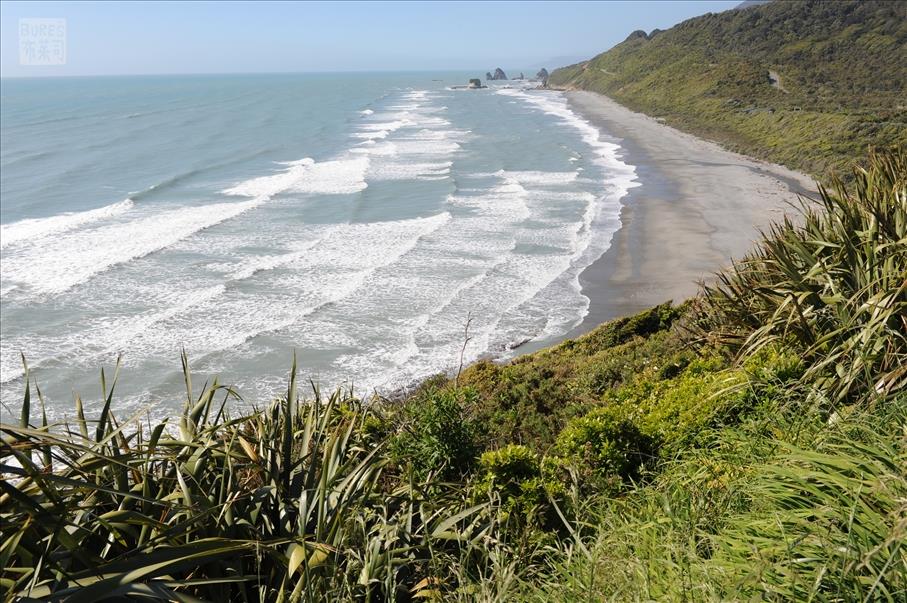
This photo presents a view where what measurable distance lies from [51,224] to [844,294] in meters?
29.4

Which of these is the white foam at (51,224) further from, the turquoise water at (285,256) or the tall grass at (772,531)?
the tall grass at (772,531)

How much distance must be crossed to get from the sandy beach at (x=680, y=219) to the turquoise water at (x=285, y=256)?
900 millimetres

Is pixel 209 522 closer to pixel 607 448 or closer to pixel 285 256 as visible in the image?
pixel 607 448

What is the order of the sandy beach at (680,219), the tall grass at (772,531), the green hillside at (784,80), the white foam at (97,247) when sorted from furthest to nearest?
the green hillside at (784,80), the white foam at (97,247), the sandy beach at (680,219), the tall grass at (772,531)

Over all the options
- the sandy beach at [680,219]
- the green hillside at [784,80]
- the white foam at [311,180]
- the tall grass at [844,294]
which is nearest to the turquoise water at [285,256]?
the white foam at [311,180]

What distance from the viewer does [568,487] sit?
5.22m

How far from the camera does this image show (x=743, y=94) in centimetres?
5994

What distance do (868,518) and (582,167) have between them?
3831cm

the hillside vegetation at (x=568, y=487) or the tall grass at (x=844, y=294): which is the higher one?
the tall grass at (x=844, y=294)

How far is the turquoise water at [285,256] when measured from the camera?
1554 cm

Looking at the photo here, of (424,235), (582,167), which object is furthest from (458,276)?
(582,167)

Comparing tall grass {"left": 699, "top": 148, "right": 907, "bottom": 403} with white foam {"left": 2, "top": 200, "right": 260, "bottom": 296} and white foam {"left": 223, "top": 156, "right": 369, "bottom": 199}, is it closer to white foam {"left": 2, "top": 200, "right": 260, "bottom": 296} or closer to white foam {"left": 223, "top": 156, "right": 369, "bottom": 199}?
white foam {"left": 2, "top": 200, "right": 260, "bottom": 296}

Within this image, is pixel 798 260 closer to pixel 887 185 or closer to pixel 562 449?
pixel 887 185

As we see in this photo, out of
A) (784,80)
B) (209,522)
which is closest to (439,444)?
(209,522)
